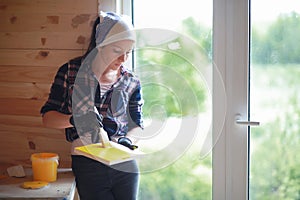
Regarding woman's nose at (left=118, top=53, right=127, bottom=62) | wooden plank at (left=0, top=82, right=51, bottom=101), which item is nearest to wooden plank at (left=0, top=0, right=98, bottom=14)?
wooden plank at (left=0, top=82, right=51, bottom=101)

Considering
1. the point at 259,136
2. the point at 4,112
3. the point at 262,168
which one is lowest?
the point at 262,168

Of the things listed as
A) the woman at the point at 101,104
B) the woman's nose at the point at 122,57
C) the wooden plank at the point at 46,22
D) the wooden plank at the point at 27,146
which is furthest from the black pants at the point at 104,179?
the wooden plank at the point at 46,22

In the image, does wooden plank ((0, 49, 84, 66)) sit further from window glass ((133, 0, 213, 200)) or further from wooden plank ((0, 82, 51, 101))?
window glass ((133, 0, 213, 200))

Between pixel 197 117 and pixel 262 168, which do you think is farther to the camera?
pixel 262 168

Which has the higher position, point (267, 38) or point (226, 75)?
point (267, 38)

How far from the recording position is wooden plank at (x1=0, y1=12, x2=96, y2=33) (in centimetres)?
196

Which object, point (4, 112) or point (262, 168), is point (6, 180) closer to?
point (4, 112)

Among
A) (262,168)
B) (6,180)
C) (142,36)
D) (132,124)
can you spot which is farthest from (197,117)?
(6,180)

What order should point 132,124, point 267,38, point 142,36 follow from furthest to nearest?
point 267,38
point 132,124
point 142,36

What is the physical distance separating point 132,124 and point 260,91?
64 centimetres

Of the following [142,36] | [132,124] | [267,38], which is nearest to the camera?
[142,36]

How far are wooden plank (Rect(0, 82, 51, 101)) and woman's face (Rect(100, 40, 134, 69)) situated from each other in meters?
0.50

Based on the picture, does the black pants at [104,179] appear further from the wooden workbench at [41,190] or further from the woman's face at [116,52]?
the woman's face at [116,52]

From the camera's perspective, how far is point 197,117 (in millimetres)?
1685
